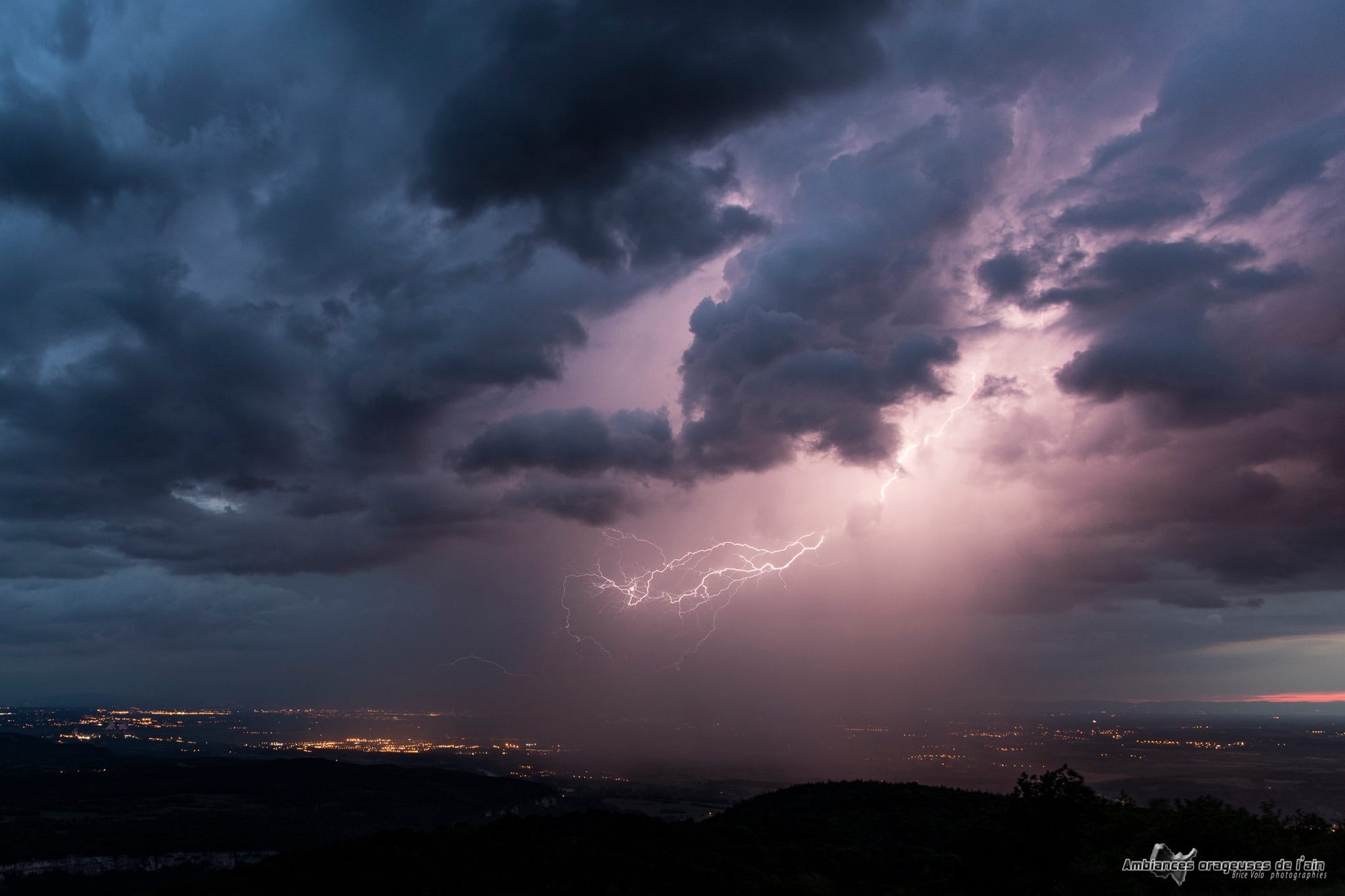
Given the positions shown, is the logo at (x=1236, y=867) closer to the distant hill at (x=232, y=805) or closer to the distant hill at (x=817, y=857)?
the distant hill at (x=817, y=857)

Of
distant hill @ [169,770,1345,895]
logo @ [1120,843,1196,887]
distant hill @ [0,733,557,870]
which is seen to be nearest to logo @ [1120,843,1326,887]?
logo @ [1120,843,1196,887]

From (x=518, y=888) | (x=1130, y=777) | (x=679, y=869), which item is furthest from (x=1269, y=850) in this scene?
(x=1130, y=777)

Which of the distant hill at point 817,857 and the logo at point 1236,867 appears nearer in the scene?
the logo at point 1236,867

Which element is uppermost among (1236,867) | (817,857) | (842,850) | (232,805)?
(1236,867)

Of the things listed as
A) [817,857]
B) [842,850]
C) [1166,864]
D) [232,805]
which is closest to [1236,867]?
[1166,864]

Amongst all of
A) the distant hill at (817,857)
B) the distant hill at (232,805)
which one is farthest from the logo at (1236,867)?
the distant hill at (232,805)

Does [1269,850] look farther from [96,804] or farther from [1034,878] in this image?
[96,804]

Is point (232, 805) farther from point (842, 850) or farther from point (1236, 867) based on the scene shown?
point (1236, 867)

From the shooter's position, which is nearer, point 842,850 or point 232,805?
point 842,850
